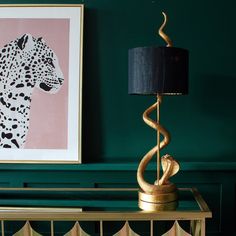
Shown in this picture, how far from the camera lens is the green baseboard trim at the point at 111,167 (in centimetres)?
101

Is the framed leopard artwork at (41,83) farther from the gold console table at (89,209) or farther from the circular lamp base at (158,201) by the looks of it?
the circular lamp base at (158,201)

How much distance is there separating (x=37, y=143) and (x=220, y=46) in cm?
73

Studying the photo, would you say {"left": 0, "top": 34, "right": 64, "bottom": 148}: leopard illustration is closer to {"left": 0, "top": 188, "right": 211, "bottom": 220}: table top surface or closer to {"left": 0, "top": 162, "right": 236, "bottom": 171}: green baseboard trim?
{"left": 0, "top": 162, "right": 236, "bottom": 171}: green baseboard trim

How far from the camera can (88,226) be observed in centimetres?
105

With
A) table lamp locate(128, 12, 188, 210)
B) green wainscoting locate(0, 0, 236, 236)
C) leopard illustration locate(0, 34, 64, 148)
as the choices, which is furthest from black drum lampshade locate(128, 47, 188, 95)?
leopard illustration locate(0, 34, 64, 148)

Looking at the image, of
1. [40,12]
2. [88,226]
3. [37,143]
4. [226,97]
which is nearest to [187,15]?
[226,97]

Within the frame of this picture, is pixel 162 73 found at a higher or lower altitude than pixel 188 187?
higher

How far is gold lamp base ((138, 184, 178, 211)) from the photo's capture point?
0.82m

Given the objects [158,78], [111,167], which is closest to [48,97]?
[111,167]

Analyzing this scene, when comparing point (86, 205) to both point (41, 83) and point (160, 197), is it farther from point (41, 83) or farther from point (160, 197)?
point (41, 83)

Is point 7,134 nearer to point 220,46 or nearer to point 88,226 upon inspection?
point 88,226

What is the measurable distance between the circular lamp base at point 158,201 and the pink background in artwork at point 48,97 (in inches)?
14.1

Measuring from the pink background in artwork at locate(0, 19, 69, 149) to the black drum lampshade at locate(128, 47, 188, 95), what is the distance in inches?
13.2

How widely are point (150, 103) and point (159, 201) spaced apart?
37cm
